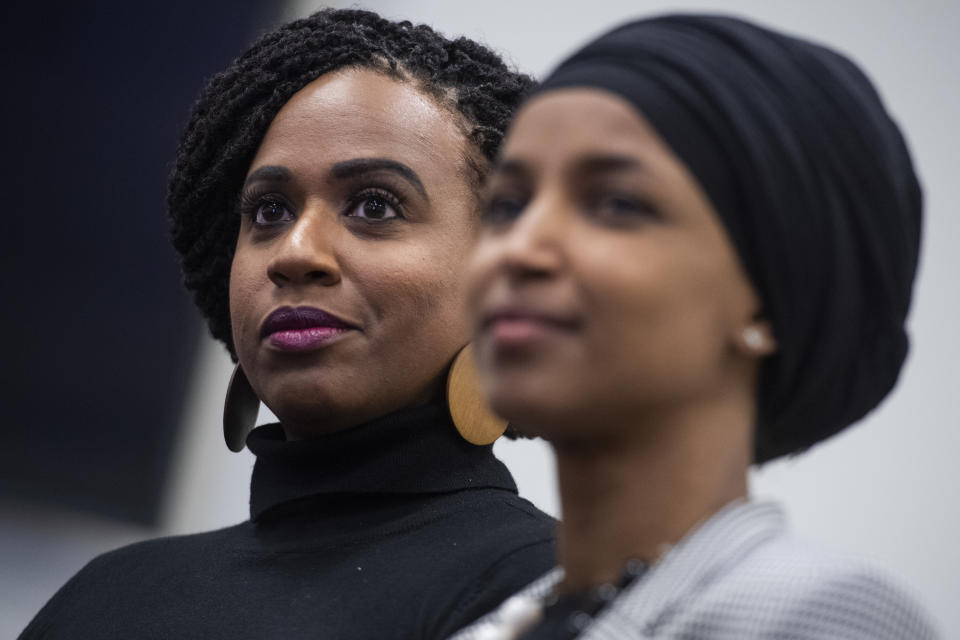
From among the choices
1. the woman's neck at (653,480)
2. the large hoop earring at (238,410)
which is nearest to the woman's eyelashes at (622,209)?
the woman's neck at (653,480)

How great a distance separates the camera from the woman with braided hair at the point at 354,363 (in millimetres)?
1048

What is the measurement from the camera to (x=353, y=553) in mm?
1085

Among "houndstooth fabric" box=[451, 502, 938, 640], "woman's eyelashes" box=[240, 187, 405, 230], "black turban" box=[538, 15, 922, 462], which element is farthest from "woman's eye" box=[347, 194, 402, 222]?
"houndstooth fabric" box=[451, 502, 938, 640]

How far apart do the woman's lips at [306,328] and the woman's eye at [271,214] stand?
0.35 feet

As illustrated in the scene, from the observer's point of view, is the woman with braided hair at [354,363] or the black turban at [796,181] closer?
the black turban at [796,181]

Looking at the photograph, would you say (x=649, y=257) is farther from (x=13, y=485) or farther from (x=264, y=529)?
(x=13, y=485)

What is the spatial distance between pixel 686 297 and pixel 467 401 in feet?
1.49

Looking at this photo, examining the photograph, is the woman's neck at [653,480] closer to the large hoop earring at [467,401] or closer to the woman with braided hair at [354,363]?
the woman with braided hair at [354,363]

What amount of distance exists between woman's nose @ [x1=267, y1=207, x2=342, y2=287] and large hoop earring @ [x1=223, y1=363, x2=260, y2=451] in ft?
0.69

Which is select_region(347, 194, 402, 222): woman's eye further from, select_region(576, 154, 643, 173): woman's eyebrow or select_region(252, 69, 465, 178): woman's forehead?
select_region(576, 154, 643, 173): woman's eyebrow

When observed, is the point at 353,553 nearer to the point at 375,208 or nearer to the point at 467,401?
the point at 467,401

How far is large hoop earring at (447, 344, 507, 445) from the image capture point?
1102 mm

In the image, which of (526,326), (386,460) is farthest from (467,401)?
(526,326)

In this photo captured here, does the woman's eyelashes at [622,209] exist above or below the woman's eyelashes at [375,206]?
above
